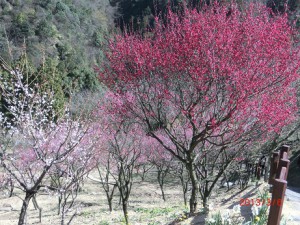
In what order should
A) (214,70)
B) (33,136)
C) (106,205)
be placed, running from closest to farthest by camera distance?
(214,70) < (33,136) < (106,205)

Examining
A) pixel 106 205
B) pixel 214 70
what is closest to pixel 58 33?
pixel 106 205

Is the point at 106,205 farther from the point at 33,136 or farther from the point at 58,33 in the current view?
the point at 58,33

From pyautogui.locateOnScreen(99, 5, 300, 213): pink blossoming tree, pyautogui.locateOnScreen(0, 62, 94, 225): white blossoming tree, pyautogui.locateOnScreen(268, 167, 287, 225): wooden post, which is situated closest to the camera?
pyautogui.locateOnScreen(268, 167, 287, 225): wooden post

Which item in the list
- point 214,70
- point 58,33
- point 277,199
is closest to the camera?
point 277,199

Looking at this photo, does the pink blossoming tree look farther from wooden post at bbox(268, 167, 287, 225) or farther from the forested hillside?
the forested hillside

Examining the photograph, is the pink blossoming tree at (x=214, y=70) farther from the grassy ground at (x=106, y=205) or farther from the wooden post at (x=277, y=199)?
the grassy ground at (x=106, y=205)

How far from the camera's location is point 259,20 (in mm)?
5797

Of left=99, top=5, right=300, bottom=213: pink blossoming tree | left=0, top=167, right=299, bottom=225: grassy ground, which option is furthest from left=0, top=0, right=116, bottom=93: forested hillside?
left=99, top=5, right=300, bottom=213: pink blossoming tree

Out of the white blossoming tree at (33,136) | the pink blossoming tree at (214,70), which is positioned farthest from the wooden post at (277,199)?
the white blossoming tree at (33,136)

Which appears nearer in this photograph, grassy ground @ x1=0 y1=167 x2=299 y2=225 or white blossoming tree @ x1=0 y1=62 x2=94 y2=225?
white blossoming tree @ x1=0 y1=62 x2=94 y2=225

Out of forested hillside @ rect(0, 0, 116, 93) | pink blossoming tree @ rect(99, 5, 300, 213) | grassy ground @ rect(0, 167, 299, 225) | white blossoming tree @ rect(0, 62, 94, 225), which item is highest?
forested hillside @ rect(0, 0, 116, 93)

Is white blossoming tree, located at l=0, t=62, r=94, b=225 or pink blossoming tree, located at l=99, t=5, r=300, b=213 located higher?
pink blossoming tree, located at l=99, t=5, r=300, b=213

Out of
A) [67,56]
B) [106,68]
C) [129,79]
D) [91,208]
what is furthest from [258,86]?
[67,56]

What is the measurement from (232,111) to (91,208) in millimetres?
12956
